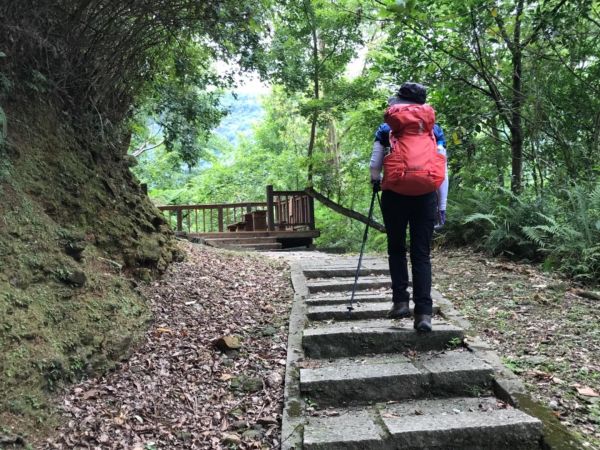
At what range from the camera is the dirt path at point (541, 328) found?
255 centimetres

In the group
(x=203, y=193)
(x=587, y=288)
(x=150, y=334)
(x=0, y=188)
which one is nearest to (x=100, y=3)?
(x=0, y=188)

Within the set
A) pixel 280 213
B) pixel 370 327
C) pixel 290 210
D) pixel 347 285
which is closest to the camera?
pixel 370 327

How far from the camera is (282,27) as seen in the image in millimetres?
10570

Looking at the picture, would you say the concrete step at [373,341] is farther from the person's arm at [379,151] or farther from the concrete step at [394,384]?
the person's arm at [379,151]

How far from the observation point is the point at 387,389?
276 cm

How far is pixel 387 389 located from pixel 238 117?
3753 centimetres

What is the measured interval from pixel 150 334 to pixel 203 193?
56.4ft

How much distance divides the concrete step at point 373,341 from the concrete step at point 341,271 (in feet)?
6.89

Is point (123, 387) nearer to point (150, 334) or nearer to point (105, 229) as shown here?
point (150, 334)

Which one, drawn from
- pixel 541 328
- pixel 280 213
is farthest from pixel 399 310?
pixel 280 213

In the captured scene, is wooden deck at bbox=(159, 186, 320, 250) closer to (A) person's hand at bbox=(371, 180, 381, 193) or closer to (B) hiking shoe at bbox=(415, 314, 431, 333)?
(A) person's hand at bbox=(371, 180, 381, 193)

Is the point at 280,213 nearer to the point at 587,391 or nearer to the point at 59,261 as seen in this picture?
the point at 59,261

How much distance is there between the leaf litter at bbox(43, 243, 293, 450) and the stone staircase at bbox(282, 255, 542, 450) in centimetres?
18

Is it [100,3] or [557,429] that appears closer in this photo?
[557,429]
